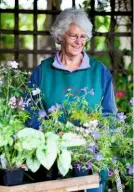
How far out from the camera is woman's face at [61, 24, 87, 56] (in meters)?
3.13

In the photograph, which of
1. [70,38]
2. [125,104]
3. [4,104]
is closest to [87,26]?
[70,38]

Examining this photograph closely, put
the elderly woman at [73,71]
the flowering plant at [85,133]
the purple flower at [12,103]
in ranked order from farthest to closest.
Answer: the elderly woman at [73,71]
the purple flower at [12,103]
the flowering plant at [85,133]

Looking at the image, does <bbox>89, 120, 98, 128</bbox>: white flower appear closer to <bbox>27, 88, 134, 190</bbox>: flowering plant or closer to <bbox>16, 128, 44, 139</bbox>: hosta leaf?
<bbox>27, 88, 134, 190</bbox>: flowering plant

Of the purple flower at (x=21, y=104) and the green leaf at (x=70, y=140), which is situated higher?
the purple flower at (x=21, y=104)

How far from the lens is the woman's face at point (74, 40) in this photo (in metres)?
3.13

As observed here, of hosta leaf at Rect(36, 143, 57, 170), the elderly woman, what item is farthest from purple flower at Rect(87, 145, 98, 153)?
the elderly woman

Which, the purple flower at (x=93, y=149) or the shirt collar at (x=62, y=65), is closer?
the purple flower at (x=93, y=149)

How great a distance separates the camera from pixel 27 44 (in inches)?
281

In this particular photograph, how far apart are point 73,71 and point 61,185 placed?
2.84 ft

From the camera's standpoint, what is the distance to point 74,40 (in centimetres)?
314

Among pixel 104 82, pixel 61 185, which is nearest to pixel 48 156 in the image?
pixel 61 185

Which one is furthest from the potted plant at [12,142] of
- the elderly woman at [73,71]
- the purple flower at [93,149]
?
the elderly woman at [73,71]

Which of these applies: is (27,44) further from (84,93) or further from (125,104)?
(84,93)

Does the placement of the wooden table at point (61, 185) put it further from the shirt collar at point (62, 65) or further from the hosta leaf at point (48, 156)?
the shirt collar at point (62, 65)
